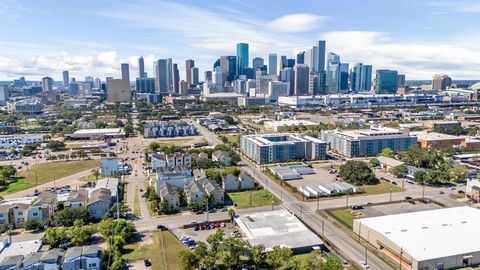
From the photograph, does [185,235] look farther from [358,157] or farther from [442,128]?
[442,128]

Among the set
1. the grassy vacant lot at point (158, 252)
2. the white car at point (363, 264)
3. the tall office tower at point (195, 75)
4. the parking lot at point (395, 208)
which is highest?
the tall office tower at point (195, 75)

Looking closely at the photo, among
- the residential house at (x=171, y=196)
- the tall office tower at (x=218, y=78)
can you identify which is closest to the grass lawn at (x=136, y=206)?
the residential house at (x=171, y=196)

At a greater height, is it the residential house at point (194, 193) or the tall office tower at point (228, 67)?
the tall office tower at point (228, 67)

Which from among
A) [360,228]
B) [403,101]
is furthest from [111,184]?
[403,101]

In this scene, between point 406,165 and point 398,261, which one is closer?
point 398,261

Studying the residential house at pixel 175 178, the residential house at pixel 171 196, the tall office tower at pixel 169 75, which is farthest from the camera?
the tall office tower at pixel 169 75

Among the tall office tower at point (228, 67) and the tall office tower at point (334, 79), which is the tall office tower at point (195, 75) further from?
the tall office tower at point (334, 79)

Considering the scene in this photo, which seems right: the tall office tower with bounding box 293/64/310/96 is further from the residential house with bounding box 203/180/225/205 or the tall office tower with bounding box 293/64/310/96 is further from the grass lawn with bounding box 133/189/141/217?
the grass lawn with bounding box 133/189/141/217

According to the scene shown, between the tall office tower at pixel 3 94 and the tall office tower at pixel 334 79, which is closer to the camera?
the tall office tower at pixel 3 94
